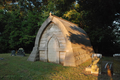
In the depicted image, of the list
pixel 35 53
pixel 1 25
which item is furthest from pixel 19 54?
pixel 1 25

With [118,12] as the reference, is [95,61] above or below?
below

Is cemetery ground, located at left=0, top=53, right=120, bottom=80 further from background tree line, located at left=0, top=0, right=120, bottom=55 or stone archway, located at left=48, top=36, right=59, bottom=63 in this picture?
background tree line, located at left=0, top=0, right=120, bottom=55

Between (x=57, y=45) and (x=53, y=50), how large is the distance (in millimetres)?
646

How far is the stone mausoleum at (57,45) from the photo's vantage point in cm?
818

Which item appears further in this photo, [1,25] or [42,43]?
[1,25]

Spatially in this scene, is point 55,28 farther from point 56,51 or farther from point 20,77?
point 20,77

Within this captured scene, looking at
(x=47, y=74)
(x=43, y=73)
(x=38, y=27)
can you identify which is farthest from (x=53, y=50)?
(x=38, y=27)

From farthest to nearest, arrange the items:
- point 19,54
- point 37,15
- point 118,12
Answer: point 37,15
point 19,54
point 118,12

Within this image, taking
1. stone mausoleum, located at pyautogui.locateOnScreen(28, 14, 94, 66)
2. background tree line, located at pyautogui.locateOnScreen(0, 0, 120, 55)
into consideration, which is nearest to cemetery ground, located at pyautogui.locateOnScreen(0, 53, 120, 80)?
stone mausoleum, located at pyautogui.locateOnScreen(28, 14, 94, 66)

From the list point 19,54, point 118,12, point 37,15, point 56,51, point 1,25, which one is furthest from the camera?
point 1,25

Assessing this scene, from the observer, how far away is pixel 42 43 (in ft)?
32.7

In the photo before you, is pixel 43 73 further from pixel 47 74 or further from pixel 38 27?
pixel 38 27

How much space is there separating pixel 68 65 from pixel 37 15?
51.6 feet

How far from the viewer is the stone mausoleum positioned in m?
8.18
